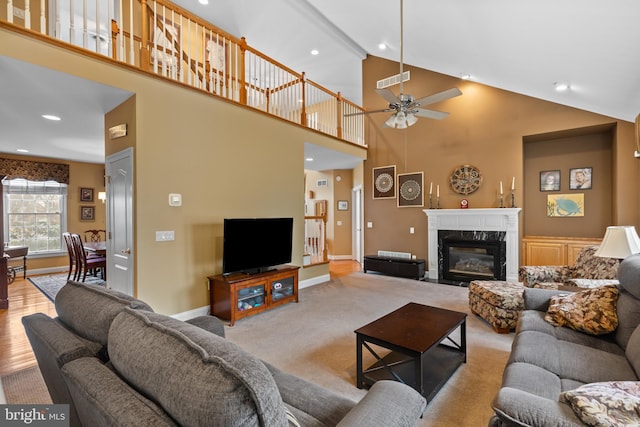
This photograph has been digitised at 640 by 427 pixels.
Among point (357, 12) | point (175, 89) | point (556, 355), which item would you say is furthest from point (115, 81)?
point (556, 355)

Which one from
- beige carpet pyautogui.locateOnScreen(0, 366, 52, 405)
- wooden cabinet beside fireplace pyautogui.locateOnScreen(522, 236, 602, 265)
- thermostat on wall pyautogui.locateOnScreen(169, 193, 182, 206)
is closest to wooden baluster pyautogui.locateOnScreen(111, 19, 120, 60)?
thermostat on wall pyautogui.locateOnScreen(169, 193, 182, 206)

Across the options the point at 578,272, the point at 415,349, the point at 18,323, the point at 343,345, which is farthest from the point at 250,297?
the point at 578,272

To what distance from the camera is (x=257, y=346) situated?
10.2ft

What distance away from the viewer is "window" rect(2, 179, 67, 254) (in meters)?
6.52

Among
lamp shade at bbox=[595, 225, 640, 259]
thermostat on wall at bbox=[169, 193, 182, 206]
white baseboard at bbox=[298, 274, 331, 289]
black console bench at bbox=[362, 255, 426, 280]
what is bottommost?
white baseboard at bbox=[298, 274, 331, 289]

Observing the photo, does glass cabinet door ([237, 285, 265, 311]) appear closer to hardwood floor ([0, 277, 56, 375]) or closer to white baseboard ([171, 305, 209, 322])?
white baseboard ([171, 305, 209, 322])

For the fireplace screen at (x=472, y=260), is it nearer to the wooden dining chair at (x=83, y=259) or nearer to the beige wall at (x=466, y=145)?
the beige wall at (x=466, y=145)

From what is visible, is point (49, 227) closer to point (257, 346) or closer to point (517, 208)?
point (257, 346)

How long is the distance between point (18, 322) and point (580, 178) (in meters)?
8.84

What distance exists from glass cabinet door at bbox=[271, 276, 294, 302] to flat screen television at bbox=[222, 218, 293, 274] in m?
0.26

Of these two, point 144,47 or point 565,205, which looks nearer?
point 144,47

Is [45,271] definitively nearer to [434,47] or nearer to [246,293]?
[246,293]

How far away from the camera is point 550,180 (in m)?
5.63

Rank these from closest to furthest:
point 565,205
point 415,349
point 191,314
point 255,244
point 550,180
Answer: point 415,349
point 191,314
point 255,244
point 565,205
point 550,180
